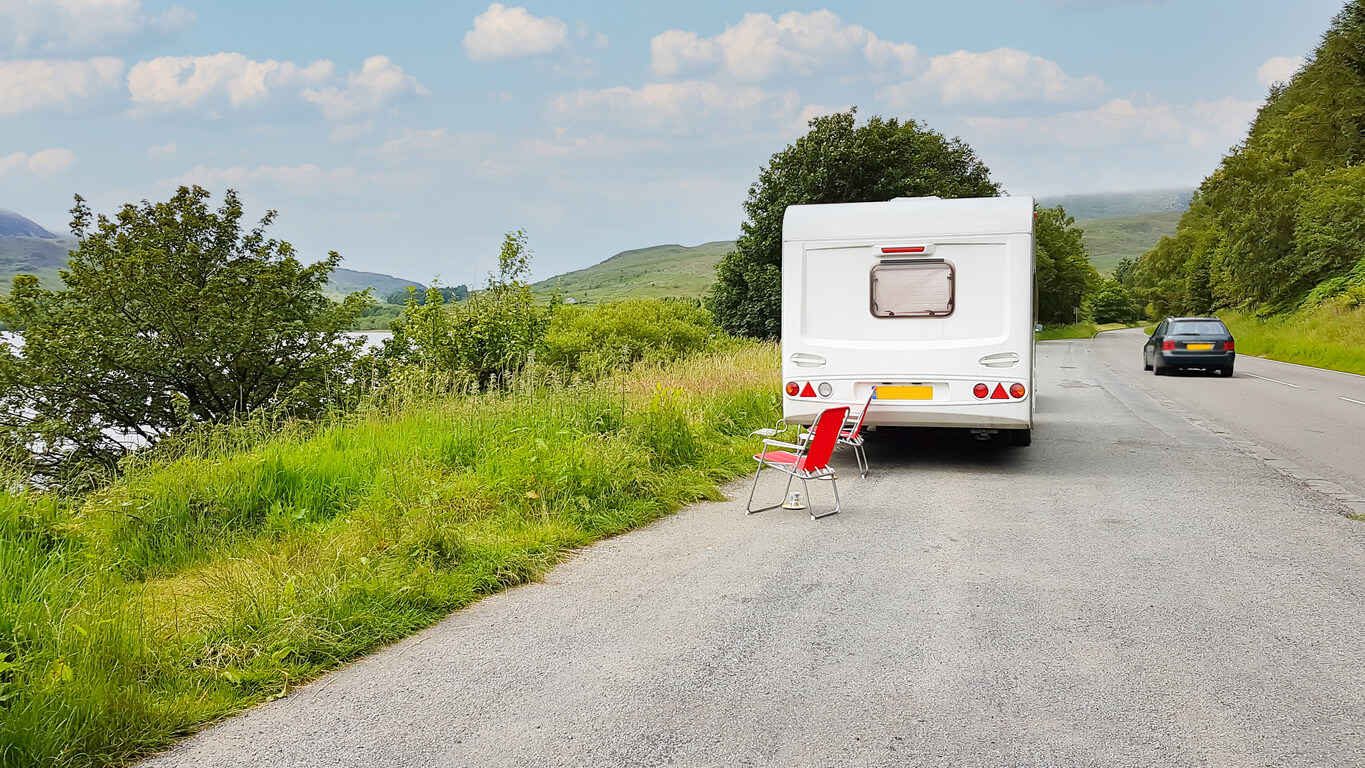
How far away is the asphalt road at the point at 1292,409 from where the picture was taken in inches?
391

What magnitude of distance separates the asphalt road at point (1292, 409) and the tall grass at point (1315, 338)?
1289 millimetres

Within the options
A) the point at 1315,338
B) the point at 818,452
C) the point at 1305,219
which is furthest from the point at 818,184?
the point at 818,452

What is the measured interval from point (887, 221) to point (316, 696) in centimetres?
A: 718

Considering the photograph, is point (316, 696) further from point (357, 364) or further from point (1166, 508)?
point (357, 364)

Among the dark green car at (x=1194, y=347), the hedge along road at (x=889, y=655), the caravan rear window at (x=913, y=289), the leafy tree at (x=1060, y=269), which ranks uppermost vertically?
the leafy tree at (x=1060, y=269)

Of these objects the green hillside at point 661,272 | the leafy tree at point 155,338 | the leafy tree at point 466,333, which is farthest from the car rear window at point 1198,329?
the green hillside at point 661,272

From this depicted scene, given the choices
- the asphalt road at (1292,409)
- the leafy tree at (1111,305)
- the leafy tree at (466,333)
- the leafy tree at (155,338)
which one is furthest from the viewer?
the leafy tree at (1111,305)

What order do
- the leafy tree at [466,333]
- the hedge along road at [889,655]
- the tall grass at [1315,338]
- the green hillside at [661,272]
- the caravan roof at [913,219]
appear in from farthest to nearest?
the green hillside at [661,272] < the tall grass at [1315,338] < the leafy tree at [466,333] < the caravan roof at [913,219] < the hedge along road at [889,655]

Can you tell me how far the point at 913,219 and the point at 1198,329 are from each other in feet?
59.1

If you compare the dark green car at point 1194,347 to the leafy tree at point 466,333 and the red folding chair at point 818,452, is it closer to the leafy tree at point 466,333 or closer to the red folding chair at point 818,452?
the leafy tree at point 466,333

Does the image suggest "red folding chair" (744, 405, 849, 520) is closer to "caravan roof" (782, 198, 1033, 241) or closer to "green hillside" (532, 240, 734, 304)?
"caravan roof" (782, 198, 1033, 241)

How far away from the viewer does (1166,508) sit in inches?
296

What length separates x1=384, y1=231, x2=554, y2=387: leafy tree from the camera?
17.6m

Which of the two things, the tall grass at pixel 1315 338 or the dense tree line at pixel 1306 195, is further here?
the dense tree line at pixel 1306 195
